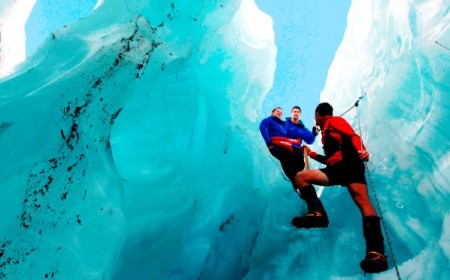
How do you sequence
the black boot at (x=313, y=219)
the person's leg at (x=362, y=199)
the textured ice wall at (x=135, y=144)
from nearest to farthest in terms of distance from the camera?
the person's leg at (x=362, y=199) < the textured ice wall at (x=135, y=144) < the black boot at (x=313, y=219)

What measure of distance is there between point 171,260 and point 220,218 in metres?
0.82

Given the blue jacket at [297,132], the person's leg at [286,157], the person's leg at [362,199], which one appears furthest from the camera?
the blue jacket at [297,132]

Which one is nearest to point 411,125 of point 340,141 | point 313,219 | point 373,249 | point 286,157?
point 286,157

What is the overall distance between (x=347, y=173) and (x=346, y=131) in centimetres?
35

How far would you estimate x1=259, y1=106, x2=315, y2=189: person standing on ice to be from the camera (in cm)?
436

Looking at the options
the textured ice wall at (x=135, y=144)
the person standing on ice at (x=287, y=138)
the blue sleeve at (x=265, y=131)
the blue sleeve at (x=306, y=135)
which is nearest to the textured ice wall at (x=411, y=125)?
the blue sleeve at (x=306, y=135)

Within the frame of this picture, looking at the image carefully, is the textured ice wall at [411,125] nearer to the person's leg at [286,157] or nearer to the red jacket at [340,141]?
the person's leg at [286,157]

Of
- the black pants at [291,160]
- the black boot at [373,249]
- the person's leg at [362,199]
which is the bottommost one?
the black pants at [291,160]

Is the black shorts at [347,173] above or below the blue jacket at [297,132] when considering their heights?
above

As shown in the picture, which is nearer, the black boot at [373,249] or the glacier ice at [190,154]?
the black boot at [373,249]

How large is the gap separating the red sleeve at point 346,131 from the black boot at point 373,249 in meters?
0.60

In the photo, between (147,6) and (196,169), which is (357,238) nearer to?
(196,169)

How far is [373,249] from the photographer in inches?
106

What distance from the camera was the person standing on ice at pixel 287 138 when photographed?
4359 mm
